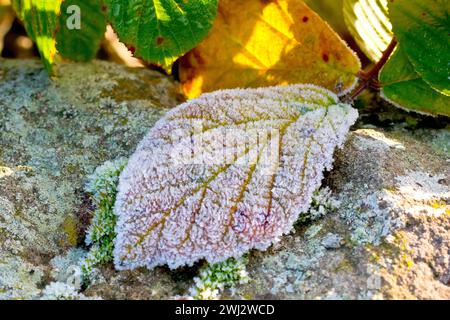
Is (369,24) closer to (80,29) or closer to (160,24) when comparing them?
(160,24)

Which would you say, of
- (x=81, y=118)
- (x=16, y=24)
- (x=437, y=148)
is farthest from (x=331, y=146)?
(x=16, y=24)

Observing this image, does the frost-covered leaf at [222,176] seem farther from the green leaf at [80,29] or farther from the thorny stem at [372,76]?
the green leaf at [80,29]

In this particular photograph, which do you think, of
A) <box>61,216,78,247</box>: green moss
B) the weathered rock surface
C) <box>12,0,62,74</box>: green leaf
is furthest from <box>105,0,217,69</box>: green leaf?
<box>61,216,78,247</box>: green moss

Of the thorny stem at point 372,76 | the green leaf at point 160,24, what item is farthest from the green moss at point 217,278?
the thorny stem at point 372,76

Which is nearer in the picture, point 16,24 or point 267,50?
point 267,50

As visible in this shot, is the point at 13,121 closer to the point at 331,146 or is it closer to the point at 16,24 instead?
the point at 331,146

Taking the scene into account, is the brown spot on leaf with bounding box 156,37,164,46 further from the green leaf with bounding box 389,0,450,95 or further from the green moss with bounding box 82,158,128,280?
the green leaf with bounding box 389,0,450,95
